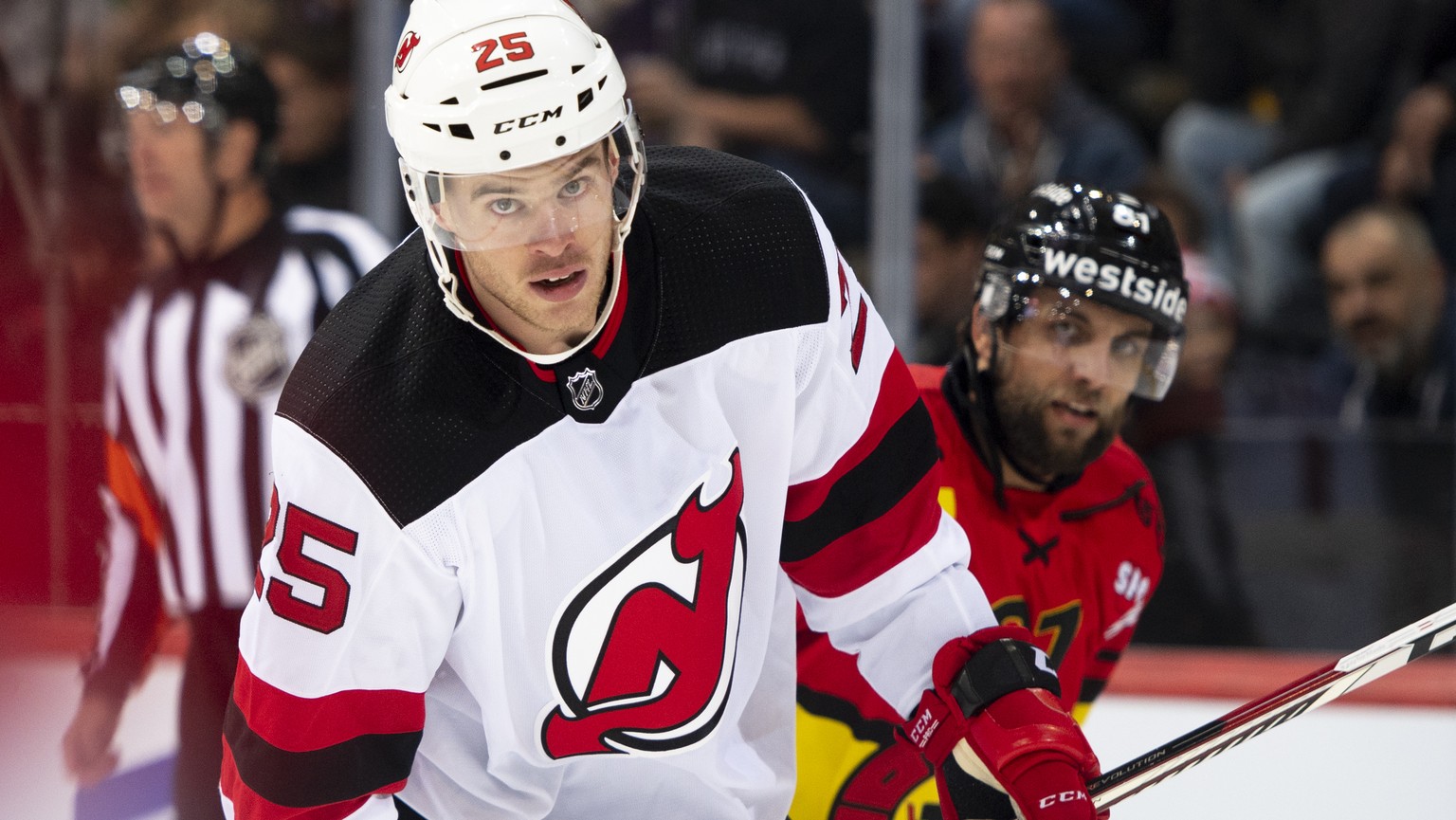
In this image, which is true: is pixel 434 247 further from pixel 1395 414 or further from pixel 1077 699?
pixel 1395 414

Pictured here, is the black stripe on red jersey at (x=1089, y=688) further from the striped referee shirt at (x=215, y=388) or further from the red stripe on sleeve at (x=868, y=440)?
the striped referee shirt at (x=215, y=388)

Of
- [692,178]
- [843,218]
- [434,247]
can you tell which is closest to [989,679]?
[692,178]

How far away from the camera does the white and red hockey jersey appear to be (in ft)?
4.32

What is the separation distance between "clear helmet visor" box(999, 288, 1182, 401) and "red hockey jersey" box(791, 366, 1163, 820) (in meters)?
0.12

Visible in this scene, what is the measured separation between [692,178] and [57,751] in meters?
1.63

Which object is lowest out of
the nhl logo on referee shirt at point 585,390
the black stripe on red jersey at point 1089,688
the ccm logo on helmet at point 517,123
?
the black stripe on red jersey at point 1089,688

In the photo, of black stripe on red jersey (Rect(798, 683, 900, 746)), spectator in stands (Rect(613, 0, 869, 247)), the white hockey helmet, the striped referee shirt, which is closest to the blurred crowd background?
spectator in stands (Rect(613, 0, 869, 247))

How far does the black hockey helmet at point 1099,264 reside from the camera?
187cm

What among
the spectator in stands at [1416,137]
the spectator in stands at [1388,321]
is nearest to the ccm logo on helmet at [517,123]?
the spectator in stands at [1388,321]

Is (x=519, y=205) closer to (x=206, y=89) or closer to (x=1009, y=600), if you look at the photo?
(x=1009, y=600)

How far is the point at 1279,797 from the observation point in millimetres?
2354

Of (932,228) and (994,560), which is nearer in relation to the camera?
(994,560)

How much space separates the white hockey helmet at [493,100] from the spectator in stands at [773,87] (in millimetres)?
2039

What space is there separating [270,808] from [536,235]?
1.73 ft
